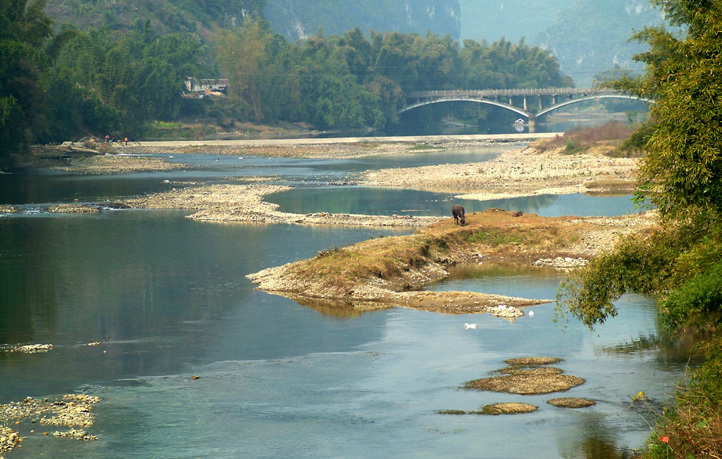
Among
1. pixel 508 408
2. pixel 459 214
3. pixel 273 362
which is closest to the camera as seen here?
pixel 508 408

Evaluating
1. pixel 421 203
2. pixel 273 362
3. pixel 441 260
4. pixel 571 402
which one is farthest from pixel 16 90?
pixel 571 402

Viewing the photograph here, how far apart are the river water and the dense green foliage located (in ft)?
9.84

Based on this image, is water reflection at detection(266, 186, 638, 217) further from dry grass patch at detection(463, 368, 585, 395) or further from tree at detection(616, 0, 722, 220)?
tree at detection(616, 0, 722, 220)

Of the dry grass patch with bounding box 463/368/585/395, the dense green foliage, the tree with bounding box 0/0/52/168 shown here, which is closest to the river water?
the dry grass patch with bounding box 463/368/585/395

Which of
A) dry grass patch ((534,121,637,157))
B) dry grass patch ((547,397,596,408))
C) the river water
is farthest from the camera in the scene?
dry grass patch ((534,121,637,157))

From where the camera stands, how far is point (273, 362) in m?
33.7

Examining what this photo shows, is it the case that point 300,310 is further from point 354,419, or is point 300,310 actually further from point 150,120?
point 150,120

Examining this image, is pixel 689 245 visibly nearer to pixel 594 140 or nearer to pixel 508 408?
pixel 508 408

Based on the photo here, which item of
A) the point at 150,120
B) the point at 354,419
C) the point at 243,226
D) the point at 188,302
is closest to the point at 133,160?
the point at 150,120

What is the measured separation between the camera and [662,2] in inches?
1606

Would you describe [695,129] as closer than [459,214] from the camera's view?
Yes

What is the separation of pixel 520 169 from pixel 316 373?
243 ft

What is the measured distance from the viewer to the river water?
25.4m

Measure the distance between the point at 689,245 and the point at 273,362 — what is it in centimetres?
1510
